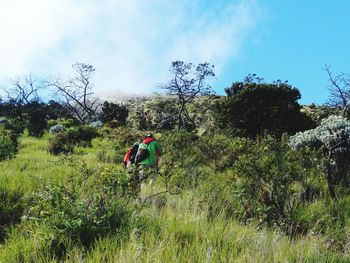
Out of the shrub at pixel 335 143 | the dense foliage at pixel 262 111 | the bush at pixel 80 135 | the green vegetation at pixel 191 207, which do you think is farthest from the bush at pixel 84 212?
the dense foliage at pixel 262 111

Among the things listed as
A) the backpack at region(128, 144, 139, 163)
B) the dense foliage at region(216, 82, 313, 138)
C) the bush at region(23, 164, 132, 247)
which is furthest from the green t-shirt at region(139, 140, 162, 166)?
the dense foliage at region(216, 82, 313, 138)

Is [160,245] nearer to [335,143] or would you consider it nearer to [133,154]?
[133,154]

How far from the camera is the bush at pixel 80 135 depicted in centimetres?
2291

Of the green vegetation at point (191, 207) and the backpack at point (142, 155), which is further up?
the backpack at point (142, 155)

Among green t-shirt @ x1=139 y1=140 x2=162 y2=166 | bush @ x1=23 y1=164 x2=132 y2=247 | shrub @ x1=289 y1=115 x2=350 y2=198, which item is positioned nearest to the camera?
bush @ x1=23 y1=164 x2=132 y2=247

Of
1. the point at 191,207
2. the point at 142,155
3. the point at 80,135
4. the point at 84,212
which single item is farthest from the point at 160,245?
the point at 80,135

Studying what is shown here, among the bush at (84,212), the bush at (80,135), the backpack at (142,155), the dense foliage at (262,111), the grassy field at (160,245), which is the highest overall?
the dense foliage at (262,111)

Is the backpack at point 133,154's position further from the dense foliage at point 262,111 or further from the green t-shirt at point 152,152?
the dense foliage at point 262,111

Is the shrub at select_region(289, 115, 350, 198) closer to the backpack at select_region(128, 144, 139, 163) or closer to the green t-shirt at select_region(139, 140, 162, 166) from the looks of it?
the green t-shirt at select_region(139, 140, 162, 166)

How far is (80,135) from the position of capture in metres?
24.3

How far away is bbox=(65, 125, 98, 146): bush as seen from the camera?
22.9 metres

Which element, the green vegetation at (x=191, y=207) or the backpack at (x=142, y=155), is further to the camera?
the backpack at (x=142, y=155)

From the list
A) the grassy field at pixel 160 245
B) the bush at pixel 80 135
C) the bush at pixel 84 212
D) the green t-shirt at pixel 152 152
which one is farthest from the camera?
the bush at pixel 80 135

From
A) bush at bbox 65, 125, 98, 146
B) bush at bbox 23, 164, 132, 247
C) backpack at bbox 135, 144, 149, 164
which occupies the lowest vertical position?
bush at bbox 23, 164, 132, 247
